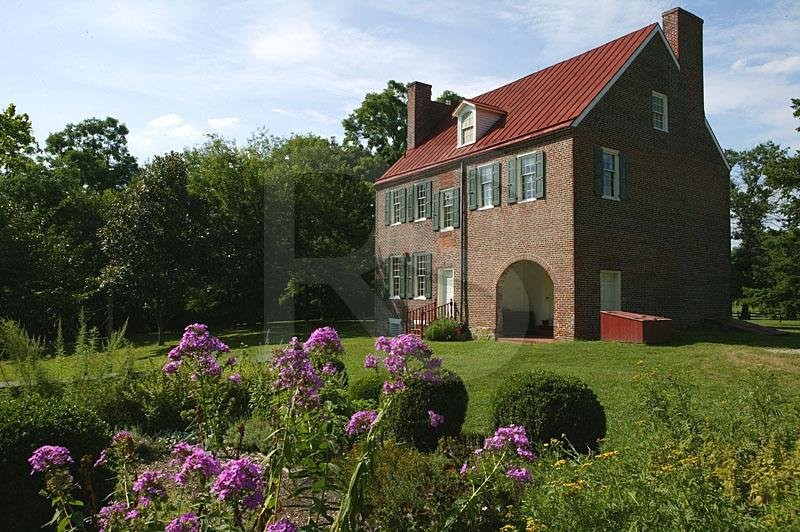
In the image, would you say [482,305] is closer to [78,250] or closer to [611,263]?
[611,263]

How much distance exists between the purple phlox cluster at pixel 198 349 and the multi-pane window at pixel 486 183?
16164 millimetres

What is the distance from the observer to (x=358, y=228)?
1208 inches

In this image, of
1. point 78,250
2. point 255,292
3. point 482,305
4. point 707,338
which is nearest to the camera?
point 707,338

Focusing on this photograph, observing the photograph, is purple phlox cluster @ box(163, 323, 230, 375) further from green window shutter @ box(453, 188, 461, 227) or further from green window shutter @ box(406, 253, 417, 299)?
green window shutter @ box(406, 253, 417, 299)

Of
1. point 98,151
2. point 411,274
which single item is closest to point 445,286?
point 411,274

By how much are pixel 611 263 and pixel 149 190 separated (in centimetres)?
1731

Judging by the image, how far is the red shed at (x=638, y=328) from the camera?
15094mm

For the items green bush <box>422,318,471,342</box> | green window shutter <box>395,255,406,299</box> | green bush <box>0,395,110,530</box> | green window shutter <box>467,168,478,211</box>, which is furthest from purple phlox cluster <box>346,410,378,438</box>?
green window shutter <box>395,255,406,299</box>

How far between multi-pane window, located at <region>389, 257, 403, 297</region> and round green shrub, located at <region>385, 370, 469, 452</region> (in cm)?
1774

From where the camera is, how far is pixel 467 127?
21.0 m

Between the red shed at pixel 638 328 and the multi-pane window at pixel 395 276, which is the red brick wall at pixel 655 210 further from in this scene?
the multi-pane window at pixel 395 276

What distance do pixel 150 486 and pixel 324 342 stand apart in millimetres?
1279

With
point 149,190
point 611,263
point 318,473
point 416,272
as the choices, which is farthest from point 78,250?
point 318,473

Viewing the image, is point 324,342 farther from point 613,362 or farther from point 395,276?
point 395,276
